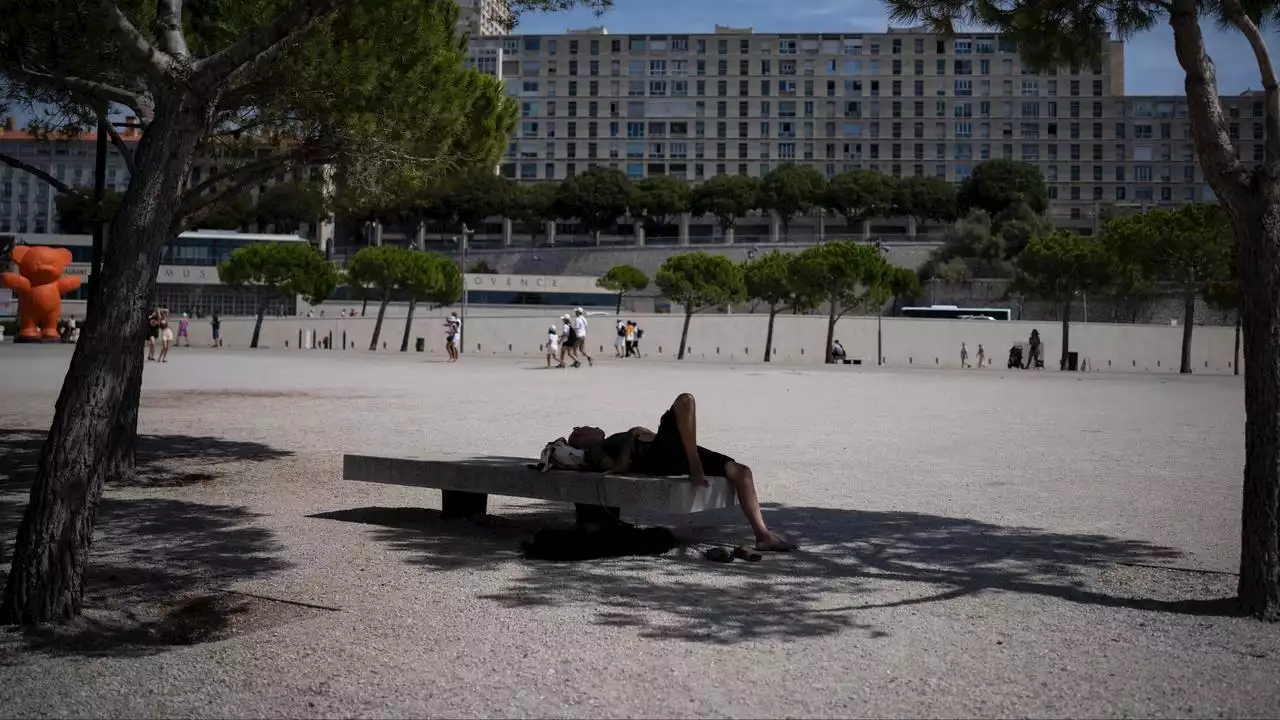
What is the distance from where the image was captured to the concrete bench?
6281 mm

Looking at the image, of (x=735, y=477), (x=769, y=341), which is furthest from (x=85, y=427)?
(x=769, y=341)

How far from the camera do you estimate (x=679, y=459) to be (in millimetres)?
6570

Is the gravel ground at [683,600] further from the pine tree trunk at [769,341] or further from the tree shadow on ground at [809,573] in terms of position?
the pine tree trunk at [769,341]

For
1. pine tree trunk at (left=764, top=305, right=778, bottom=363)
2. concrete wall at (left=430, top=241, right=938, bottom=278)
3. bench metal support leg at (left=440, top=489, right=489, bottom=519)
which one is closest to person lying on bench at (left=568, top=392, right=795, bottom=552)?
bench metal support leg at (left=440, top=489, right=489, bottom=519)

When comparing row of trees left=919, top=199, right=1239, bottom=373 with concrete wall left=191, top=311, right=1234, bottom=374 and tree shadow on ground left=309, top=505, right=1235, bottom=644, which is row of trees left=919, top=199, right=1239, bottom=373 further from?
tree shadow on ground left=309, top=505, right=1235, bottom=644

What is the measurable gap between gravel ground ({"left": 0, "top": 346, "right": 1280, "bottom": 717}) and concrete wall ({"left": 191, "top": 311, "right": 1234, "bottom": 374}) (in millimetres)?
38696

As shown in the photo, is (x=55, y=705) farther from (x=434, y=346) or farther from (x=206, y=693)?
(x=434, y=346)

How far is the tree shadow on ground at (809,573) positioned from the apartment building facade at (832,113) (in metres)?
110

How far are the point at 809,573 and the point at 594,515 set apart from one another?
1.63m

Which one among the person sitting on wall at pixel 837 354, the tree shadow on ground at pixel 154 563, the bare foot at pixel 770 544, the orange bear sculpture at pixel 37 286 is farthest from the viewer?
the person sitting on wall at pixel 837 354

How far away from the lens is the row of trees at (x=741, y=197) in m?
104

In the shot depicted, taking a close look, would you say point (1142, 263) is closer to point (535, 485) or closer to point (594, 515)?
point (594, 515)

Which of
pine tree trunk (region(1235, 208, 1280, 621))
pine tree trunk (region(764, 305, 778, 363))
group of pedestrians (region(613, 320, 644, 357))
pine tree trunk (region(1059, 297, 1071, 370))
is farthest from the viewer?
pine tree trunk (region(764, 305, 778, 363))

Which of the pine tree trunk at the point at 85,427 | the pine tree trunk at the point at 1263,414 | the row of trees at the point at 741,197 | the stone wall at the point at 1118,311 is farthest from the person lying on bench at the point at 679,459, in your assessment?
the row of trees at the point at 741,197
